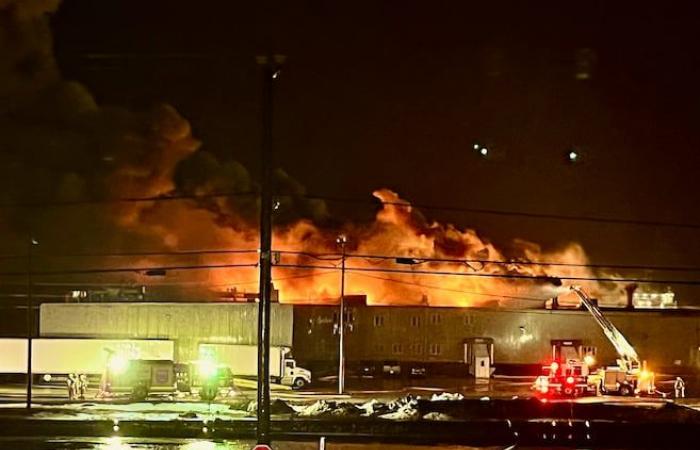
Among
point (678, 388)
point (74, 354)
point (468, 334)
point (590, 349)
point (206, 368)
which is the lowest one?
point (678, 388)

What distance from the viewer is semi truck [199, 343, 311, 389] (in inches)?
2119

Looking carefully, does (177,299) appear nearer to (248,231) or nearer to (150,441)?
(248,231)

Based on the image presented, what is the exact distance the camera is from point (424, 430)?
31.9 metres

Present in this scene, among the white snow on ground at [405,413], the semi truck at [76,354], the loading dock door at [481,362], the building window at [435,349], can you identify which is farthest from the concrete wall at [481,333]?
the white snow on ground at [405,413]

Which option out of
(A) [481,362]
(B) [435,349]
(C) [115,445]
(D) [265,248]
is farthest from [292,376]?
(D) [265,248]

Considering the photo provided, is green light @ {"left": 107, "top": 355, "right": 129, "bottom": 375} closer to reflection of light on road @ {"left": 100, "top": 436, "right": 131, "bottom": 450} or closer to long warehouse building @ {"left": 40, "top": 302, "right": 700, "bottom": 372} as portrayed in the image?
long warehouse building @ {"left": 40, "top": 302, "right": 700, "bottom": 372}

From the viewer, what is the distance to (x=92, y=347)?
5597cm

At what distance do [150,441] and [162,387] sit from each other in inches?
860

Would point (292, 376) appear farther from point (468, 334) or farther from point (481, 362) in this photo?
point (468, 334)

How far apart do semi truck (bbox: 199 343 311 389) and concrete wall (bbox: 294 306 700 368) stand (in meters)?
10.7

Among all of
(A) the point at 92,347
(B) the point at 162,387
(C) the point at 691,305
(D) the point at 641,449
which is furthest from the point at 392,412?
(C) the point at 691,305

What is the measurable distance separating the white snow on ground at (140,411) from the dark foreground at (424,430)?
52.1 inches

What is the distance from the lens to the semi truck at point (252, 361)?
177 ft

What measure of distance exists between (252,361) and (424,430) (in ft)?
85.0
